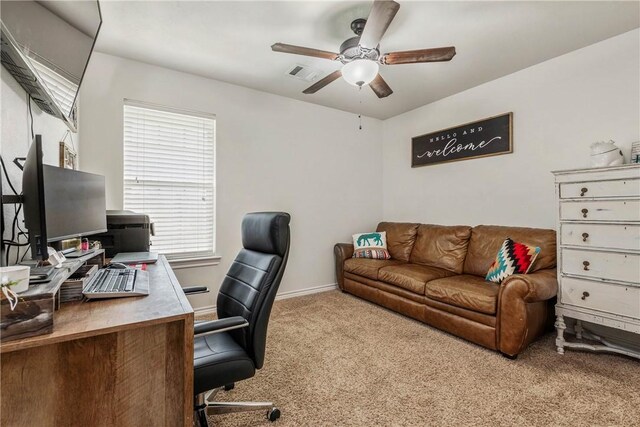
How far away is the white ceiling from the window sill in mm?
1920

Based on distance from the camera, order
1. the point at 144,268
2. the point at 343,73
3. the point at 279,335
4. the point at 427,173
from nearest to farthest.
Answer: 1. the point at 144,268
2. the point at 343,73
3. the point at 279,335
4. the point at 427,173

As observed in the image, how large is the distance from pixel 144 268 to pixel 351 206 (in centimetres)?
298

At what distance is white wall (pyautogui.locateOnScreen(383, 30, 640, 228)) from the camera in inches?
95.7

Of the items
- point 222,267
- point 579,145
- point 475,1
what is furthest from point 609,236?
point 222,267

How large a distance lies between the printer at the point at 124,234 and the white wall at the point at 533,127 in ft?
10.8

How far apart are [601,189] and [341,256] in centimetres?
257

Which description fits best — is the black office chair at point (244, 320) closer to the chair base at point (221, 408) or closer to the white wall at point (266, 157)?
the chair base at point (221, 408)

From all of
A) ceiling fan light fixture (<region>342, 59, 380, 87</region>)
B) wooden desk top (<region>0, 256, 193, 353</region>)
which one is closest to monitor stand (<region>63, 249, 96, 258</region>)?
wooden desk top (<region>0, 256, 193, 353</region>)

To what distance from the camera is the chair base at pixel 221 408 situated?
1405mm

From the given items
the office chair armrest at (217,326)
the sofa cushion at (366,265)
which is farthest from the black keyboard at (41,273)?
the sofa cushion at (366,265)

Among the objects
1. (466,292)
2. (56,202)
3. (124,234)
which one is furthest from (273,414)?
(466,292)

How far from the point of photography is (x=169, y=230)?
9.75 ft

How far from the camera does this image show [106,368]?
941 millimetres

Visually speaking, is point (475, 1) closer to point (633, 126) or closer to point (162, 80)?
point (633, 126)
